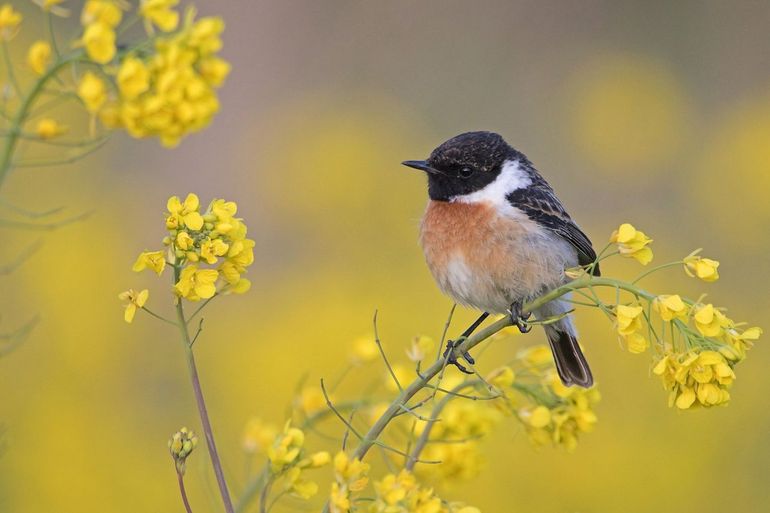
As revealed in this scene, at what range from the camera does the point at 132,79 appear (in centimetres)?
182

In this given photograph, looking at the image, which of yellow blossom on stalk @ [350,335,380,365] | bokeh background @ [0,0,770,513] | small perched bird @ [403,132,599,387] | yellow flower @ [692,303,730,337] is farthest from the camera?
bokeh background @ [0,0,770,513]

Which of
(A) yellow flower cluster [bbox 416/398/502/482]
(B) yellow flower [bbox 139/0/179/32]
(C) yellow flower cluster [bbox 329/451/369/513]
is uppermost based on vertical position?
(B) yellow flower [bbox 139/0/179/32]

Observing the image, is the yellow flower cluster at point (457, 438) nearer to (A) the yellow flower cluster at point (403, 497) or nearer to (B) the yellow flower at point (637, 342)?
(A) the yellow flower cluster at point (403, 497)

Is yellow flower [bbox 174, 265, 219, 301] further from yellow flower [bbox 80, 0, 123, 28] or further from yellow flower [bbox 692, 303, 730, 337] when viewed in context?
yellow flower [bbox 692, 303, 730, 337]

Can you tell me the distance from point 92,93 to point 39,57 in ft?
0.51

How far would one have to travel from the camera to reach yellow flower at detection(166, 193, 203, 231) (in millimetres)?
2266

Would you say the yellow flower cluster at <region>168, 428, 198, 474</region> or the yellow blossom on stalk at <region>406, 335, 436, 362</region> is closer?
the yellow flower cluster at <region>168, 428, 198, 474</region>

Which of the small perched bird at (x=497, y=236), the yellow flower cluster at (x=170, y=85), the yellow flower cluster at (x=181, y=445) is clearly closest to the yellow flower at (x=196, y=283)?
the yellow flower cluster at (x=181, y=445)

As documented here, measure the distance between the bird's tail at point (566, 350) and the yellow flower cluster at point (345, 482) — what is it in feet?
3.49

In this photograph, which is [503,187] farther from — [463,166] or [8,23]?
[8,23]

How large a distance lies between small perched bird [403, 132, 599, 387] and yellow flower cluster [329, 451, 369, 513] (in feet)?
4.25

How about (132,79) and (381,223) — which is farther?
(381,223)

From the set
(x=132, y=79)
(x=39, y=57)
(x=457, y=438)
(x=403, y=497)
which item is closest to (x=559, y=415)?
(x=457, y=438)

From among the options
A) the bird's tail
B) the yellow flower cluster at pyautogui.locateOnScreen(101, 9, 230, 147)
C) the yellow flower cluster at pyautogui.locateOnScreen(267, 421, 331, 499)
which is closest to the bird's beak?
the bird's tail
